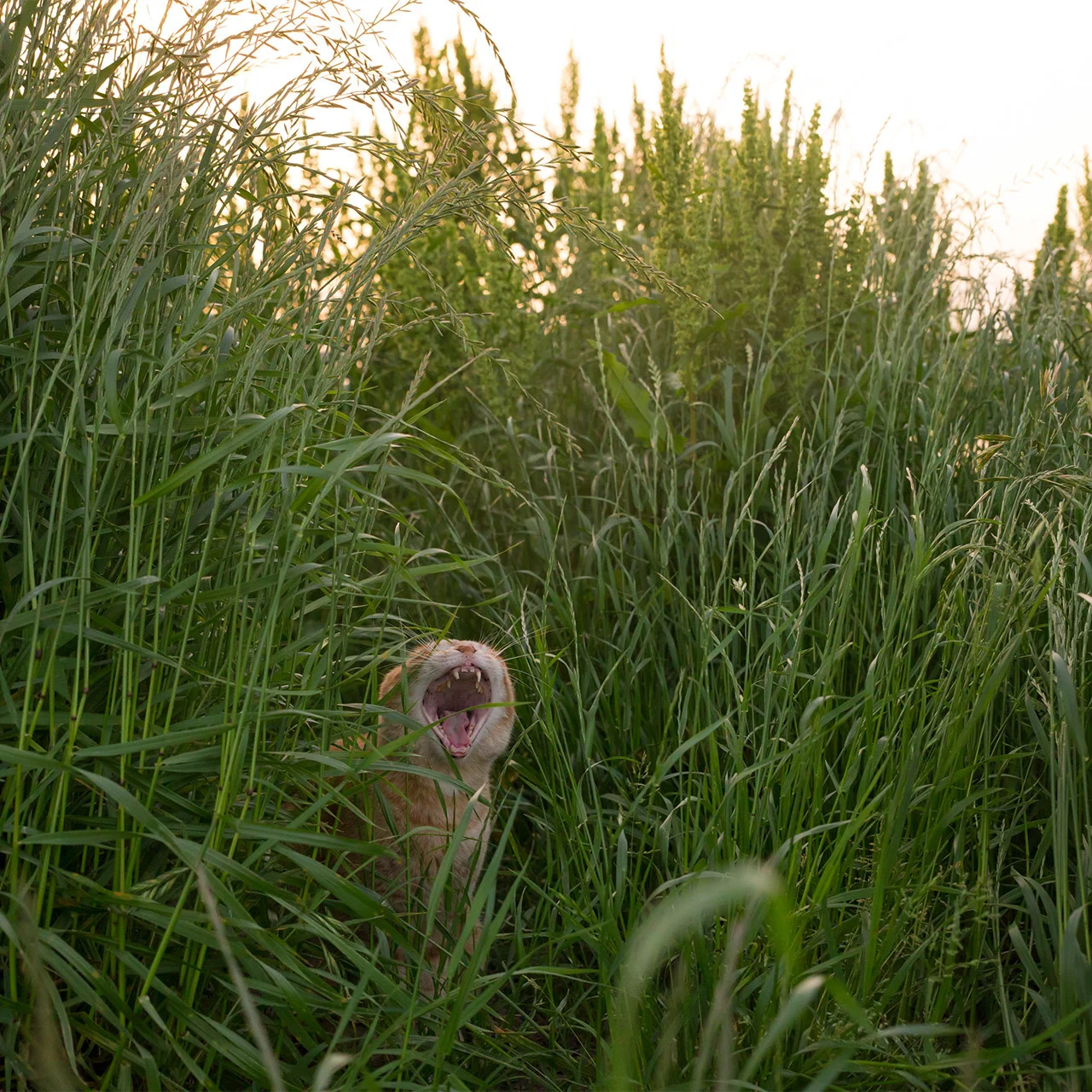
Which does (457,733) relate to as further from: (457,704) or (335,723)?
(335,723)

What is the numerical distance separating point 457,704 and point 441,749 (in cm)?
22

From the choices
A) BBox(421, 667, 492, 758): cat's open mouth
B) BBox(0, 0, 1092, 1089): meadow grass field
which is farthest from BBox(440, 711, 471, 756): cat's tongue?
BBox(0, 0, 1092, 1089): meadow grass field

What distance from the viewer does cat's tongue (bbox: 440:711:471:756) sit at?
227cm

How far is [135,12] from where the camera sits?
181 centimetres

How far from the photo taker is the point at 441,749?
234 cm

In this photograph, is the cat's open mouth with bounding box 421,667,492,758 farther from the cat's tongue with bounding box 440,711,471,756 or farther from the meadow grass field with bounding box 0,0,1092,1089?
the meadow grass field with bounding box 0,0,1092,1089

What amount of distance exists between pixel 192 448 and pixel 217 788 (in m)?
0.54

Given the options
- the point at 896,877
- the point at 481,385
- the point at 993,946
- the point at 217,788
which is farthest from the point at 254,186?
the point at 993,946

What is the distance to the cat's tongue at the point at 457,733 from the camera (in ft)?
7.44

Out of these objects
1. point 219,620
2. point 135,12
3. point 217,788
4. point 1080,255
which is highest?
point 1080,255

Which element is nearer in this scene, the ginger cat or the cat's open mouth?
the ginger cat

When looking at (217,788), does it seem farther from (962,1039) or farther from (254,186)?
(254,186)

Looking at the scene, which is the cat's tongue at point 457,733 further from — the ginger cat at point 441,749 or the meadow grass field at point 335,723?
the meadow grass field at point 335,723

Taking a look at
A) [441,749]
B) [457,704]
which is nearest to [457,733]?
[441,749]
